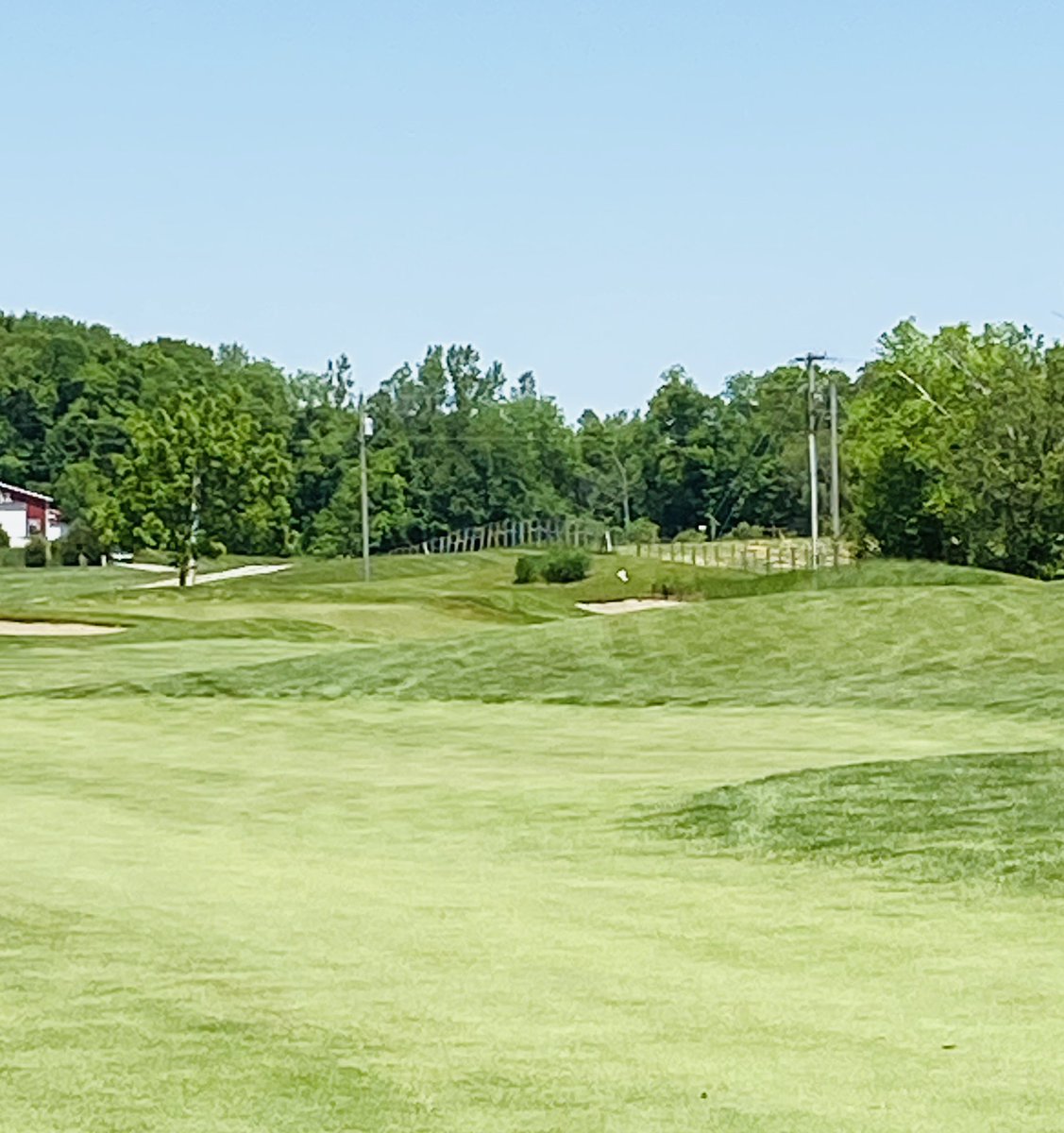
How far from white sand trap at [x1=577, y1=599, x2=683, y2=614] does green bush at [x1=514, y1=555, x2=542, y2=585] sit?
8.66 meters

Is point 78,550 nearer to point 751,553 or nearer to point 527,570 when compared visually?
point 751,553

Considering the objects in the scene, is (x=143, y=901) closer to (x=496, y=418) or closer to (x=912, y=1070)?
(x=912, y=1070)

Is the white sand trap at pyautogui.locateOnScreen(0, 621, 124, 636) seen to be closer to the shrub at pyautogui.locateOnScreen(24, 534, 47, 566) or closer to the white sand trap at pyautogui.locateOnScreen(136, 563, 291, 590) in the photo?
the white sand trap at pyautogui.locateOnScreen(136, 563, 291, 590)

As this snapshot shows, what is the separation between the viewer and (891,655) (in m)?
39.8

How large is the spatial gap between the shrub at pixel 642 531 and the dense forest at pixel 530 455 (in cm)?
106

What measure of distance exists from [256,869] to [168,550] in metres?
86.0

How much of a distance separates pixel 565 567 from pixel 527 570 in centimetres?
152

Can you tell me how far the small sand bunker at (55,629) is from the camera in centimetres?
5428

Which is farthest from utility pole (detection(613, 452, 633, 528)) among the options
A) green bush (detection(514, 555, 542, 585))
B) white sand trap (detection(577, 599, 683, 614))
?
white sand trap (detection(577, 599, 683, 614))

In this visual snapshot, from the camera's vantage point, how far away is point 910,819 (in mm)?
19156

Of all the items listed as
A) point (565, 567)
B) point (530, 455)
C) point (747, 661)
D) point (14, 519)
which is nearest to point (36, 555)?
point (14, 519)

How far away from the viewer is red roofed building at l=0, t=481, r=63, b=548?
156 meters

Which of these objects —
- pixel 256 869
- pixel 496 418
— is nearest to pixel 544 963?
pixel 256 869

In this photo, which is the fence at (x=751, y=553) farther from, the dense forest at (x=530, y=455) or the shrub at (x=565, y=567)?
the shrub at (x=565, y=567)
